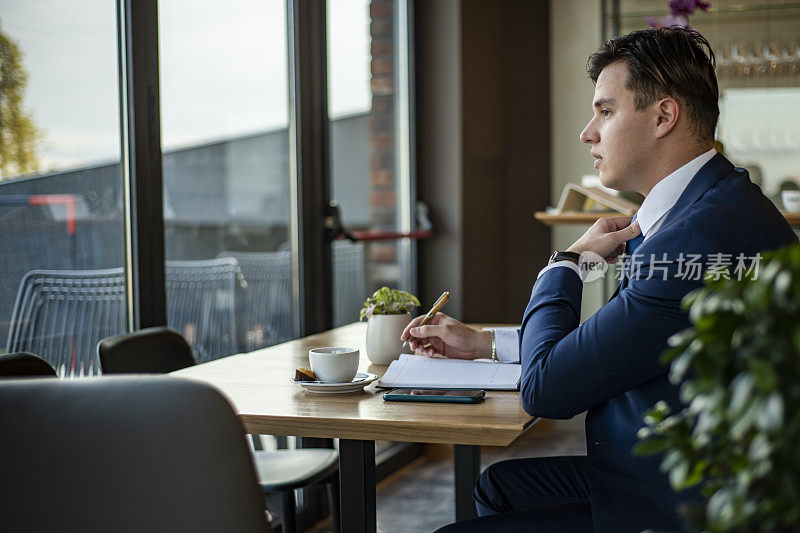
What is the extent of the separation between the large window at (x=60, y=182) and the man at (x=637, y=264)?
0.96 metres

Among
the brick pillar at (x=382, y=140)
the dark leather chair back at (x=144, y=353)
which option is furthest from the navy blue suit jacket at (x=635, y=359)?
the brick pillar at (x=382, y=140)

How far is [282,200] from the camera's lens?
10.3ft

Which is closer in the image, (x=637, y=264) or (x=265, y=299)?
(x=637, y=264)

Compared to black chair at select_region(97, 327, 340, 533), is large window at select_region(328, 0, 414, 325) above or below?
above

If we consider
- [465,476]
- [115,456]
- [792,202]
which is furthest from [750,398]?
[792,202]

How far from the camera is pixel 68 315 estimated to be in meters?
2.16

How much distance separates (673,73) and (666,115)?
72 millimetres

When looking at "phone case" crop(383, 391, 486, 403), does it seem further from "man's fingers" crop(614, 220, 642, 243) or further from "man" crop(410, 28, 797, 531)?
"man's fingers" crop(614, 220, 642, 243)

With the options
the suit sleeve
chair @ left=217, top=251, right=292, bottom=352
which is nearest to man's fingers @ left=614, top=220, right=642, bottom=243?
the suit sleeve

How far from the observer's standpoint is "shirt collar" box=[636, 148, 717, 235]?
4.80 ft

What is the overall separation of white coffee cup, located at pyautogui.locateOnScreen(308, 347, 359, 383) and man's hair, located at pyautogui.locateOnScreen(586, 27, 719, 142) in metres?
0.67

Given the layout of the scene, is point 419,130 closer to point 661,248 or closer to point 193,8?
point 193,8

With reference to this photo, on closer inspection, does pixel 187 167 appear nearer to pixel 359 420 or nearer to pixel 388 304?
pixel 388 304

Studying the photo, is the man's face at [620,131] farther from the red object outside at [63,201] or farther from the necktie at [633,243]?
the red object outside at [63,201]
